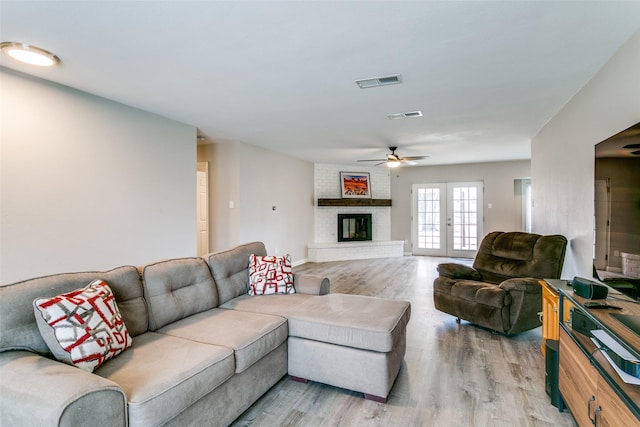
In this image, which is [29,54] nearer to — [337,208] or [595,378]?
[595,378]

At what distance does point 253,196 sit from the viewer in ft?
18.8

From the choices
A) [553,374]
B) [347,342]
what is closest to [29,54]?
[347,342]

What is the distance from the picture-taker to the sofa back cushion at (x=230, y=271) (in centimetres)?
273

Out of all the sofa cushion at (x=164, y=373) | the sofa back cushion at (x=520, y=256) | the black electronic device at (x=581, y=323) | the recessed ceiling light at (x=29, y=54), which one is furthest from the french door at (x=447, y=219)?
the recessed ceiling light at (x=29, y=54)

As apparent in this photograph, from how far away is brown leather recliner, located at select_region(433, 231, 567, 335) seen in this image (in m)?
3.07

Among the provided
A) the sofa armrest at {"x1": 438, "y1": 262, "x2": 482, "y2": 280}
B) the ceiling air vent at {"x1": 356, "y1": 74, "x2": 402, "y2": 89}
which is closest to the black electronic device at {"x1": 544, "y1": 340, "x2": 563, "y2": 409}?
the sofa armrest at {"x1": 438, "y1": 262, "x2": 482, "y2": 280}

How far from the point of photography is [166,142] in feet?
13.3

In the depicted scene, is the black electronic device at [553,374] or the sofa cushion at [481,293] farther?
the sofa cushion at [481,293]

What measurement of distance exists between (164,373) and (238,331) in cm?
57

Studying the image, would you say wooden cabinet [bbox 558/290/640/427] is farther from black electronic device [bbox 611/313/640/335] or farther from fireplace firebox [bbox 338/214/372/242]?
fireplace firebox [bbox 338/214/372/242]

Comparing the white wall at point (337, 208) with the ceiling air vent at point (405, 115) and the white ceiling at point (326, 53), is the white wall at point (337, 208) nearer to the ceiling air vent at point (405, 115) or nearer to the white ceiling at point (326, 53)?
the white ceiling at point (326, 53)

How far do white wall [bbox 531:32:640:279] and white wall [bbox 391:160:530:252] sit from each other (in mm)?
3474

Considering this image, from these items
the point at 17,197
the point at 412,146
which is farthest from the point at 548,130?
the point at 17,197

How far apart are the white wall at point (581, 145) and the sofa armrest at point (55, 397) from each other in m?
3.10
